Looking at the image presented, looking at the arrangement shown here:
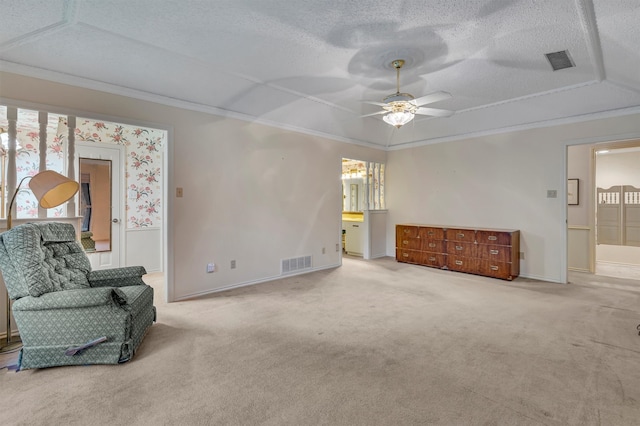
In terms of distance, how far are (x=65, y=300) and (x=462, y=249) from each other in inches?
212

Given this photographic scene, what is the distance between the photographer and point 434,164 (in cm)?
628

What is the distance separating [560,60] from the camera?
3332 mm

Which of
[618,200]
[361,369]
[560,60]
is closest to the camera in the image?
[361,369]

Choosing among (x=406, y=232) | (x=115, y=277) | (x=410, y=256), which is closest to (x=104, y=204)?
(x=115, y=277)

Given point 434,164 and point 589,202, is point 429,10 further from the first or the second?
point 589,202

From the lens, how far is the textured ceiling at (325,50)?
2428 millimetres

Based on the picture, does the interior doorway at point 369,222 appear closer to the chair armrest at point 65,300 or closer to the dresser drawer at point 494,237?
the dresser drawer at point 494,237

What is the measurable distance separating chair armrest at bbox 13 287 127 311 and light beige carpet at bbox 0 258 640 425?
48 cm

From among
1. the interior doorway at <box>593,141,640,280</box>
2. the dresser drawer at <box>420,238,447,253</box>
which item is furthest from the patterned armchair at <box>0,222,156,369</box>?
the interior doorway at <box>593,141,640,280</box>

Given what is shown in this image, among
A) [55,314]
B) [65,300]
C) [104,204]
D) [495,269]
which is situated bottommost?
[495,269]

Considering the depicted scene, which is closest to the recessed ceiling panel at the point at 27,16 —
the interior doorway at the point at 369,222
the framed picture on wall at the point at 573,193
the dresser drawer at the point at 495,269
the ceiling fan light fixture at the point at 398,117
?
the ceiling fan light fixture at the point at 398,117

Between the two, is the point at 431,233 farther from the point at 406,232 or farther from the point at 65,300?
the point at 65,300

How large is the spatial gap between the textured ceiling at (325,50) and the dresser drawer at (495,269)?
243 cm

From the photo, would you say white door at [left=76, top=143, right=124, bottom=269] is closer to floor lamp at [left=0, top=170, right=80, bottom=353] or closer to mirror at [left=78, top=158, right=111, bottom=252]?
mirror at [left=78, top=158, right=111, bottom=252]
